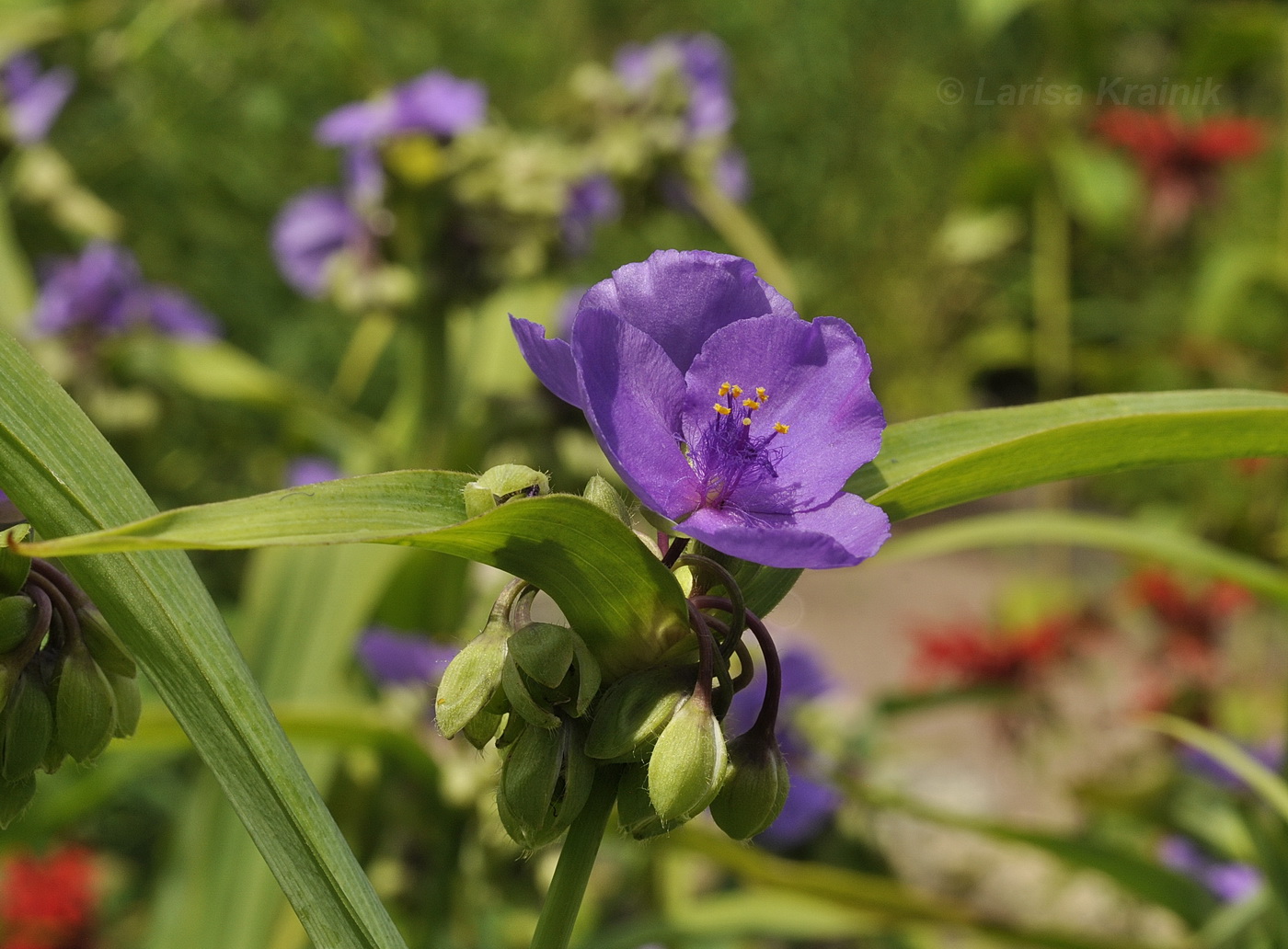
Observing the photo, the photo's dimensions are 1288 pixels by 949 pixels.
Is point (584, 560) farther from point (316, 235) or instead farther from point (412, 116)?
point (316, 235)

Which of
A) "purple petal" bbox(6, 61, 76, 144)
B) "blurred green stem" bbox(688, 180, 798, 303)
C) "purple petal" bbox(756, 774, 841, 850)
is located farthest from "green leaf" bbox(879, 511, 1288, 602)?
"purple petal" bbox(6, 61, 76, 144)

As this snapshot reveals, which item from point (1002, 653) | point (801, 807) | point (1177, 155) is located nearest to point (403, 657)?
point (801, 807)

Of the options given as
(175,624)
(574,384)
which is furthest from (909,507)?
(175,624)

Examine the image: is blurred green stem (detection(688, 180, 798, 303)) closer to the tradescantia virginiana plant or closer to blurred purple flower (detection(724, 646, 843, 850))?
blurred purple flower (detection(724, 646, 843, 850))

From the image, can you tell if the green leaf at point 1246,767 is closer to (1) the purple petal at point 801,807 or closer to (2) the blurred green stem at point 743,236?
(1) the purple petal at point 801,807

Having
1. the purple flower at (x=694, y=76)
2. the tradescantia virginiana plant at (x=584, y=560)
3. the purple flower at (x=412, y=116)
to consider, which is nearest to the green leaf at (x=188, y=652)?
the tradescantia virginiana plant at (x=584, y=560)

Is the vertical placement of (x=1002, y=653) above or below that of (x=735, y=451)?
below
